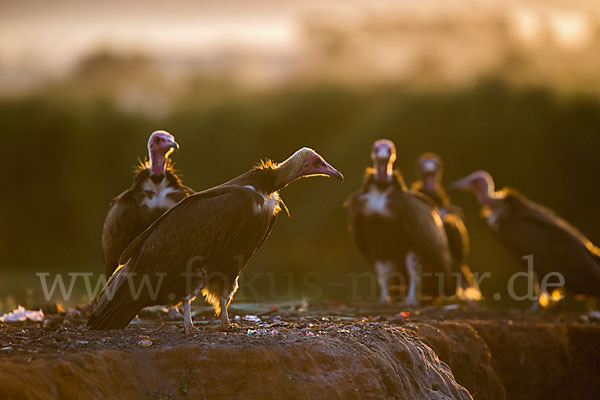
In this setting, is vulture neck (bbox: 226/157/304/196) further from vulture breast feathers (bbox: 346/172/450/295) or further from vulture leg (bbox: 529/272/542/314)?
vulture leg (bbox: 529/272/542/314)

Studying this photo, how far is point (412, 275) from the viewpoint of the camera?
1330cm

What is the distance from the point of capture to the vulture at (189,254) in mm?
8211

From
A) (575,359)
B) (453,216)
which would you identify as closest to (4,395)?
(575,359)

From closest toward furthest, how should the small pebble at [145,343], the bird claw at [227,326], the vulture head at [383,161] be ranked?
the small pebble at [145,343]
the bird claw at [227,326]
the vulture head at [383,161]

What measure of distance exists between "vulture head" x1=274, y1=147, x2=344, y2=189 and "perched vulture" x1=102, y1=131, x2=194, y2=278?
1.38 m

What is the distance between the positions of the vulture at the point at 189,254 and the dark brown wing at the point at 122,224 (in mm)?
1254

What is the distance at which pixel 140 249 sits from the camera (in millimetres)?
8438

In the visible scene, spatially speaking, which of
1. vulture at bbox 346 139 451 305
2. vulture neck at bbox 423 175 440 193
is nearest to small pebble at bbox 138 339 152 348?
vulture at bbox 346 139 451 305

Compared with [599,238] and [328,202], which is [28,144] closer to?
[328,202]

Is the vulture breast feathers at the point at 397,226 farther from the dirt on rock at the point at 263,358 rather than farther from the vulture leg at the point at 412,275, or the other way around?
the dirt on rock at the point at 263,358

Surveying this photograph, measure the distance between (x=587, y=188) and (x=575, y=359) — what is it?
16.1 m

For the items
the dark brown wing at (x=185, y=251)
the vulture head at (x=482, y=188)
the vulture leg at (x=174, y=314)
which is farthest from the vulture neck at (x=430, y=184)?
the dark brown wing at (x=185, y=251)

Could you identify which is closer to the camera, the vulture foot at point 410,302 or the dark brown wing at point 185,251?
the dark brown wing at point 185,251

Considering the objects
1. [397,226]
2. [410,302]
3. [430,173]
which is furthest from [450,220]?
[410,302]
